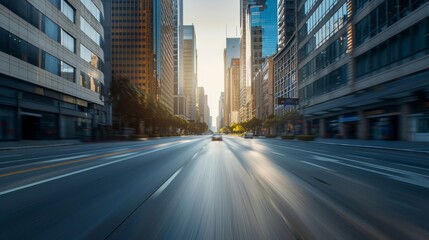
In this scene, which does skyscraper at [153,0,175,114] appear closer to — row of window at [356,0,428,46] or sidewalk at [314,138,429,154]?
row of window at [356,0,428,46]

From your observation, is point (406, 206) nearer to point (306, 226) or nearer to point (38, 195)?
point (306, 226)

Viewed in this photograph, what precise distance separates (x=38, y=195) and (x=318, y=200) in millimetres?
4879

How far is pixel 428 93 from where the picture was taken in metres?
21.4

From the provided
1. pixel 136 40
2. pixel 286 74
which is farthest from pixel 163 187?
pixel 136 40

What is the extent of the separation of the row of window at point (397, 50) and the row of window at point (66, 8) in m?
41.8

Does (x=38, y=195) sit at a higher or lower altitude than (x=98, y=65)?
lower

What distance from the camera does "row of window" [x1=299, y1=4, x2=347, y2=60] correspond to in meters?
36.7

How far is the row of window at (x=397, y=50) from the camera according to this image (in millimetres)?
22469

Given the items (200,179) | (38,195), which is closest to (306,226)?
(200,179)

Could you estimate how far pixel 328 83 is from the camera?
40.9m

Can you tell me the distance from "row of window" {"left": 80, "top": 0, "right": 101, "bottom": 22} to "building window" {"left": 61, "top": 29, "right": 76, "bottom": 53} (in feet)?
25.8

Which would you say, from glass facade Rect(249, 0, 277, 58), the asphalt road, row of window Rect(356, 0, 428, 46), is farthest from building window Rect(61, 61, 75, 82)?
glass facade Rect(249, 0, 277, 58)

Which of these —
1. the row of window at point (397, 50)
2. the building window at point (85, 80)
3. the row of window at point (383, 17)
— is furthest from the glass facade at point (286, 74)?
the building window at point (85, 80)

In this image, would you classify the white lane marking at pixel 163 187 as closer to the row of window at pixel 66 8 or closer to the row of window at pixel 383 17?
the row of window at pixel 383 17
